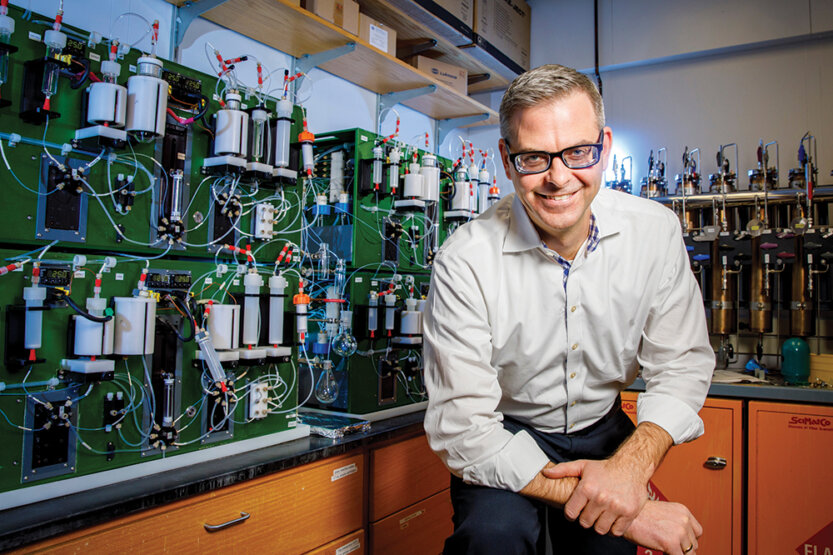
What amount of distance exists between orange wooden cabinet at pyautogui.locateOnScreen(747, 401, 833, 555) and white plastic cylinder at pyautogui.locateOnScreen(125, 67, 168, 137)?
256 cm

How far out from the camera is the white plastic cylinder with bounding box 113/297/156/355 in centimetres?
151

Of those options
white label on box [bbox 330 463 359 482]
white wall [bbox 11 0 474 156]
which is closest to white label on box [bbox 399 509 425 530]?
white label on box [bbox 330 463 359 482]

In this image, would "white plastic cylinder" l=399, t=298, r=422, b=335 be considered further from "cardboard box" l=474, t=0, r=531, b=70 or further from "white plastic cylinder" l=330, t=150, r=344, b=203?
"cardboard box" l=474, t=0, r=531, b=70

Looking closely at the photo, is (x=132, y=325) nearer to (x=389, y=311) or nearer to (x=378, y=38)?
(x=389, y=311)

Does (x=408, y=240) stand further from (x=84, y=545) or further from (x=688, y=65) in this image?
(x=688, y=65)

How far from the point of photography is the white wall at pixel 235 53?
80.5 inches

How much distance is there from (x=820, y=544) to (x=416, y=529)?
65.2 inches

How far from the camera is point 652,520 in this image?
47.3 inches

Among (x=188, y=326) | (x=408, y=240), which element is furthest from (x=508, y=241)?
(x=408, y=240)

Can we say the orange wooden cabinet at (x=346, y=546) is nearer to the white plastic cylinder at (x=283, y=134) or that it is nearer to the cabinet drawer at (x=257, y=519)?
the cabinet drawer at (x=257, y=519)

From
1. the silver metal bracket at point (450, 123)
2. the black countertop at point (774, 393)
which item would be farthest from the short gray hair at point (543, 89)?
the silver metal bracket at point (450, 123)

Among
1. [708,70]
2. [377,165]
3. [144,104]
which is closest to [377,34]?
Answer: [377,165]

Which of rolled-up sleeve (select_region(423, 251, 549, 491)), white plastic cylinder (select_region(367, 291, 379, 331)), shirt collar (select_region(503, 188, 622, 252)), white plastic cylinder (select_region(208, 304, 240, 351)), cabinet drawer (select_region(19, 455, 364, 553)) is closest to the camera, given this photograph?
rolled-up sleeve (select_region(423, 251, 549, 491))

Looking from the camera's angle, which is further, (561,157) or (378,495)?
(378,495)
